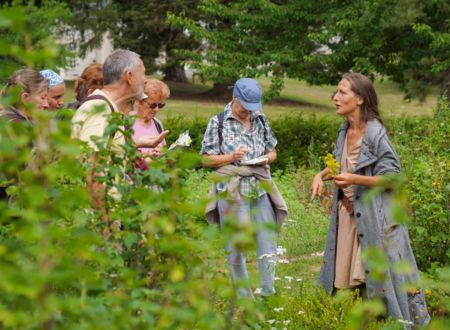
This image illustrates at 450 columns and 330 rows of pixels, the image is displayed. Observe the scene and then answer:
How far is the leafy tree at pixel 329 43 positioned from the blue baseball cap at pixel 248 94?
35.8 ft

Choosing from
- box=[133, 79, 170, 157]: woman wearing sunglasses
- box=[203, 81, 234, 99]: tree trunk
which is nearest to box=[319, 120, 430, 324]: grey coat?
box=[133, 79, 170, 157]: woman wearing sunglasses

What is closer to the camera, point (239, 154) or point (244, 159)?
point (239, 154)

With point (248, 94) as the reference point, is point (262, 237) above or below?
below

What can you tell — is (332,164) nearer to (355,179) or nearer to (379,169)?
(355,179)

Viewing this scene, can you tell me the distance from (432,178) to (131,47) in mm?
27277

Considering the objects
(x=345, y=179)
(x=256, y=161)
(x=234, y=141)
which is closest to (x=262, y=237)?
Result: (x=256, y=161)

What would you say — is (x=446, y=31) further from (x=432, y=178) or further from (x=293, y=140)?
(x=432, y=178)

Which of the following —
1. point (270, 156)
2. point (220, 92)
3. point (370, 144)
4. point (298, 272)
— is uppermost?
point (370, 144)

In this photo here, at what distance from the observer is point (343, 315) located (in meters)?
5.48

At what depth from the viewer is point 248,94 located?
6.55 metres

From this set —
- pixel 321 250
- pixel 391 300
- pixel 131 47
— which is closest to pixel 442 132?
pixel 321 250

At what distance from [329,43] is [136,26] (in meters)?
15.8

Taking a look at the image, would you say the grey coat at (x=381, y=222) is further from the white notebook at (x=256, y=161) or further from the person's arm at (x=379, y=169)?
the white notebook at (x=256, y=161)

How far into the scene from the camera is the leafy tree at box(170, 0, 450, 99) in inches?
696
